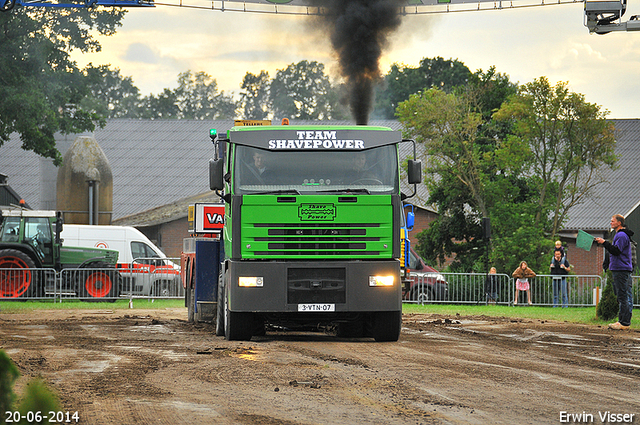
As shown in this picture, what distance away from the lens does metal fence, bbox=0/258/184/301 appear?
26.8m

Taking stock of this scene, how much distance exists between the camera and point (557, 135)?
3369 cm

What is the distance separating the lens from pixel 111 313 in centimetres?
2184

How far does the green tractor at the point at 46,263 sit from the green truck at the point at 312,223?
16.3 m

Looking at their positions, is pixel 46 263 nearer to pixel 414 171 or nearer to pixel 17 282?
pixel 17 282

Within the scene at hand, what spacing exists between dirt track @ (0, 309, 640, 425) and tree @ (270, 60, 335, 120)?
75829mm

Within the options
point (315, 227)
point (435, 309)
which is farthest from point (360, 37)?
point (315, 227)

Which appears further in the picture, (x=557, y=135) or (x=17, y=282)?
(x=557, y=135)

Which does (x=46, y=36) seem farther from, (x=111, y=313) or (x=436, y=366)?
(x=436, y=366)

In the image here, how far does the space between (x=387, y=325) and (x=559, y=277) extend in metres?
16.5

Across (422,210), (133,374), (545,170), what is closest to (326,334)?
(133,374)

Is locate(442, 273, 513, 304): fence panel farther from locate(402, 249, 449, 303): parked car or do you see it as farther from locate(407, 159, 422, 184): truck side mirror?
locate(407, 159, 422, 184): truck side mirror

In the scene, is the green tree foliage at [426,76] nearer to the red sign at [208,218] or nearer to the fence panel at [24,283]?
the fence panel at [24,283]

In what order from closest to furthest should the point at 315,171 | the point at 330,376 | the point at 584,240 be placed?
the point at 330,376 < the point at 315,171 < the point at 584,240

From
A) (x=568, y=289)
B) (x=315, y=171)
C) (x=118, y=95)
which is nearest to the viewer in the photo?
(x=315, y=171)
